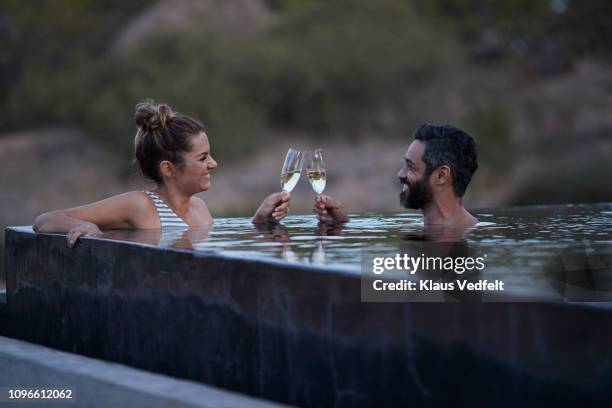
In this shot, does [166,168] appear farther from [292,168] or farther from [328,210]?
[328,210]

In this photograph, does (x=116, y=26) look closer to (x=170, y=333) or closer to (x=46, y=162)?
(x=46, y=162)

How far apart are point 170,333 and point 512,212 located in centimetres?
327

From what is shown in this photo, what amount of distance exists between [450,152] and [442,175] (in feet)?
0.43

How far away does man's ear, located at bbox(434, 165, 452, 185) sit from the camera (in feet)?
18.4

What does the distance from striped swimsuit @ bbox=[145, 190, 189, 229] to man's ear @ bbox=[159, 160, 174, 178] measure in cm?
14

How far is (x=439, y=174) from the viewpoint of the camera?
562cm

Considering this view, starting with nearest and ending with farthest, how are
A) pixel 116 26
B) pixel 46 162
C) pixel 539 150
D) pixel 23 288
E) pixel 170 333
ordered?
pixel 170 333
pixel 23 288
pixel 46 162
pixel 539 150
pixel 116 26

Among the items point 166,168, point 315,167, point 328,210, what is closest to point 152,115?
point 166,168

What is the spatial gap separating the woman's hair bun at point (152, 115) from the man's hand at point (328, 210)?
940 mm

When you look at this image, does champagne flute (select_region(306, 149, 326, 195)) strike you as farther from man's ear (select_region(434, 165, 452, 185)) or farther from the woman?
man's ear (select_region(434, 165, 452, 185))

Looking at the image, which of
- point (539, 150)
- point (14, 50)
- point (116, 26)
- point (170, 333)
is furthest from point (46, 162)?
point (170, 333)

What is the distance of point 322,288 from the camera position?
133 inches

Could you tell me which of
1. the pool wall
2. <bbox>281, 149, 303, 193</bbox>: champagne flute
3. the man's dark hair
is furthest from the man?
the pool wall

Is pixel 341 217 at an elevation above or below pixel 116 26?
below
